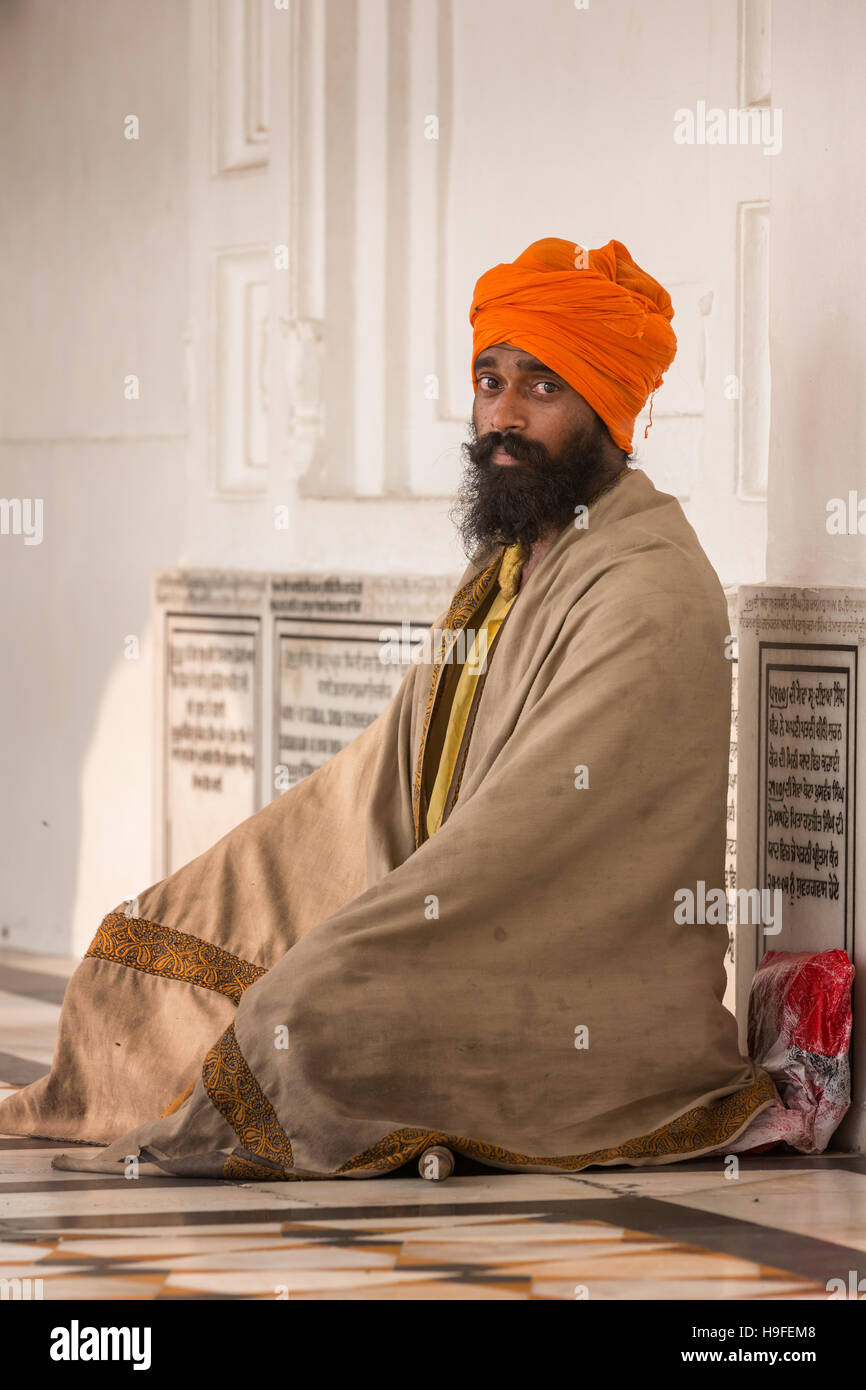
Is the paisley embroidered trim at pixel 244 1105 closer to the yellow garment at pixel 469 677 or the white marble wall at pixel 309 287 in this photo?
the yellow garment at pixel 469 677

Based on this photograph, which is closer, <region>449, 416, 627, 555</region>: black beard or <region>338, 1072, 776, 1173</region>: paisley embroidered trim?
<region>338, 1072, 776, 1173</region>: paisley embroidered trim

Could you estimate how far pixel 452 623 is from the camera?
14.3 feet

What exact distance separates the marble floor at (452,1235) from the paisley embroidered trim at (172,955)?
1.66 ft

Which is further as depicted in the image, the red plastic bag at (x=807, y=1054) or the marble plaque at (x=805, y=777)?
the marble plaque at (x=805, y=777)

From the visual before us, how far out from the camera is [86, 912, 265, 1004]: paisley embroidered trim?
4.26m

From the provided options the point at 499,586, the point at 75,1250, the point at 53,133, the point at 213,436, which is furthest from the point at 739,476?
the point at 53,133

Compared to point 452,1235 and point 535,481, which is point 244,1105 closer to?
point 452,1235

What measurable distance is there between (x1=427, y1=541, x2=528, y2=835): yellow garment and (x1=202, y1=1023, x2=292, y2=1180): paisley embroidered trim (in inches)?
31.9

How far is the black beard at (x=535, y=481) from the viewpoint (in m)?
4.19

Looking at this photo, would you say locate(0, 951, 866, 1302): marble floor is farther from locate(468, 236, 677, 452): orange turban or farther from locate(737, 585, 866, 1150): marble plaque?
locate(468, 236, 677, 452): orange turban

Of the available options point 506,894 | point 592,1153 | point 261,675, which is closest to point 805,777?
point 506,894

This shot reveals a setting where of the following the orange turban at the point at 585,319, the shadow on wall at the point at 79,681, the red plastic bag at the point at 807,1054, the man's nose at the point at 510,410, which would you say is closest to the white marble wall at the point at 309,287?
the shadow on wall at the point at 79,681

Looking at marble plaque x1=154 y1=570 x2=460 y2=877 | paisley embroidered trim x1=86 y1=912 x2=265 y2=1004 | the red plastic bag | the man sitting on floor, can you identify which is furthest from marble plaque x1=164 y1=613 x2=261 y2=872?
the red plastic bag

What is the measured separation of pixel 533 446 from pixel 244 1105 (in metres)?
1.41
